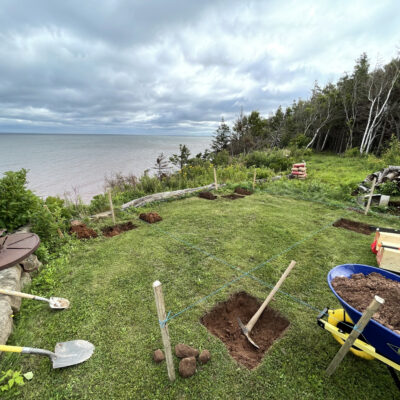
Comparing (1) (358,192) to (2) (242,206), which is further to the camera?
(1) (358,192)

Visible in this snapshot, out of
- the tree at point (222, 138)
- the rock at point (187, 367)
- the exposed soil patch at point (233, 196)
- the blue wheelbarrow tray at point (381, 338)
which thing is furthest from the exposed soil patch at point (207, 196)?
the tree at point (222, 138)

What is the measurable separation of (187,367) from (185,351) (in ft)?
0.54

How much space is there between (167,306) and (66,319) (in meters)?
1.38

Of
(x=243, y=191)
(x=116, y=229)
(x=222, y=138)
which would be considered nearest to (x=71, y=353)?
(x=116, y=229)

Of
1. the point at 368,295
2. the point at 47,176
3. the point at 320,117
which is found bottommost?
the point at 47,176

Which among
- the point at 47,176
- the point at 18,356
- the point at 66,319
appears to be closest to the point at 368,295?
the point at 66,319

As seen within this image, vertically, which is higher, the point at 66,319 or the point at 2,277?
the point at 2,277

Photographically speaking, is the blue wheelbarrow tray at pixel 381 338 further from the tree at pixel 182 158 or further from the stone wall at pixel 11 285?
the tree at pixel 182 158

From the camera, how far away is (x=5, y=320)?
2.46 metres

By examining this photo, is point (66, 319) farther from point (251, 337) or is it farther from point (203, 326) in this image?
point (251, 337)

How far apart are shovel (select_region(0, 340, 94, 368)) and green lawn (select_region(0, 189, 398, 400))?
0.28 feet

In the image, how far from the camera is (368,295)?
6.66 ft

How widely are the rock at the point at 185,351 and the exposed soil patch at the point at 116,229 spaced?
3.65m

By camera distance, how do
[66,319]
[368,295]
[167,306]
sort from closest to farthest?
[368,295]
[66,319]
[167,306]
